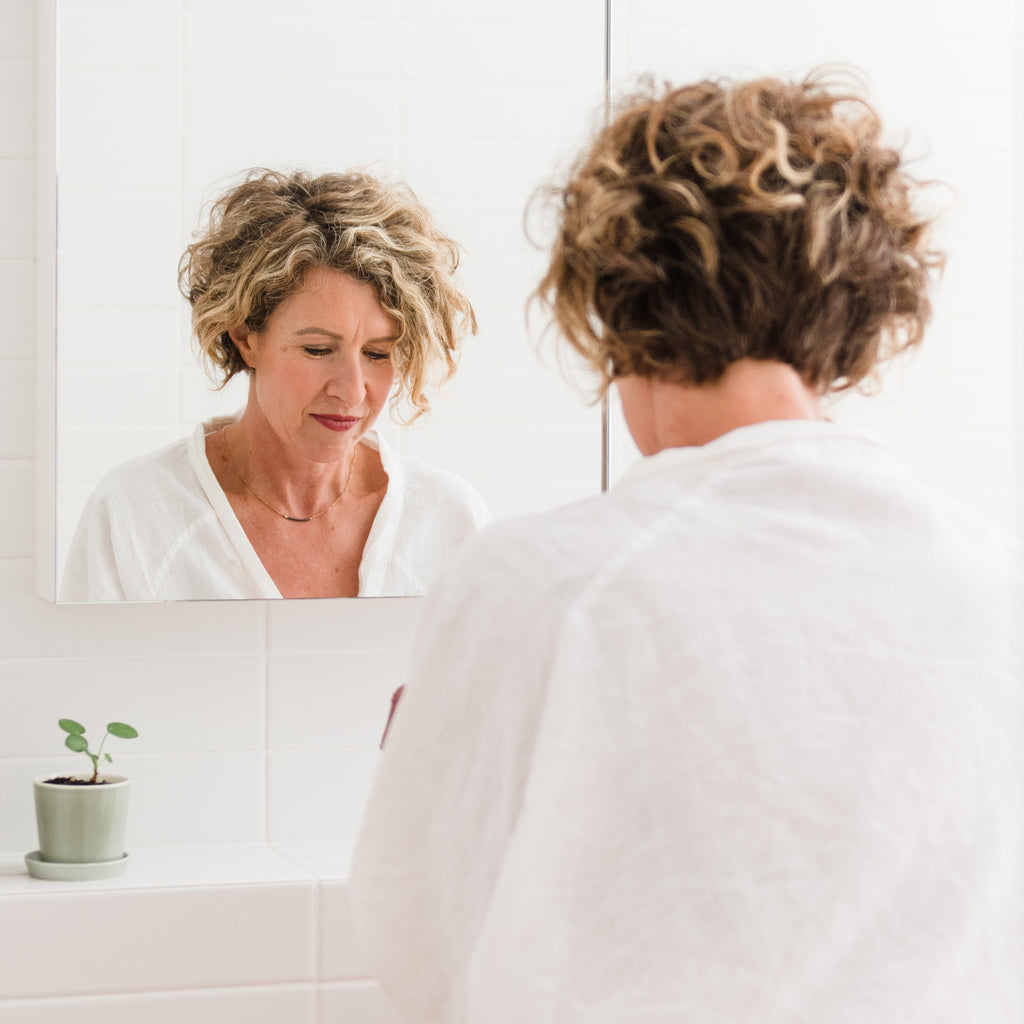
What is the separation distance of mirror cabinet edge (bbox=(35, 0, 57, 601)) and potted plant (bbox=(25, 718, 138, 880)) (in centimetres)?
18

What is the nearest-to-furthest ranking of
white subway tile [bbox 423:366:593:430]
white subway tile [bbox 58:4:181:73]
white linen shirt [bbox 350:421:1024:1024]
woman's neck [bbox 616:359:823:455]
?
white linen shirt [bbox 350:421:1024:1024] → woman's neck [bbox 616:359:823:455] → white subway tile [bbox 58:4:181:73] → white subway tile [bbox 423:366:593:430]

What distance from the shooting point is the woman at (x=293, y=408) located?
4.16 feet

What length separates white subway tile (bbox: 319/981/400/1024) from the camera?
1.20 m

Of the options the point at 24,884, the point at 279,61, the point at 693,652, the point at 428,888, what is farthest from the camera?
the point at 279,61

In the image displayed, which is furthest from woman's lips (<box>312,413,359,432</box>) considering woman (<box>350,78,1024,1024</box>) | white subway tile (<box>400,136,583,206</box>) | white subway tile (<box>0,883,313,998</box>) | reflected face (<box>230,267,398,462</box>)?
woman (<box>350,78,1024,1024</box>)

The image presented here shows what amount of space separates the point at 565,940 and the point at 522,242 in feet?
2.99

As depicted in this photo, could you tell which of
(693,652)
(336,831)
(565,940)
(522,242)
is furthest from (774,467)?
(336,831)

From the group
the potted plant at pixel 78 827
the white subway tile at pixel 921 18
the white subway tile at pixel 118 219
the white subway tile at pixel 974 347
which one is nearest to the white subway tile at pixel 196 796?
the potted plant at pixel 78 827

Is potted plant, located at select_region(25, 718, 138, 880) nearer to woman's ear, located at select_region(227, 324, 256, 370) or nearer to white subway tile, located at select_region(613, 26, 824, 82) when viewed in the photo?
woman's ear, located at select_region(227, 324, 256, 370)

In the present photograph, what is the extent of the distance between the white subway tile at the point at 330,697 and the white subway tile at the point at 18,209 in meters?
0.49

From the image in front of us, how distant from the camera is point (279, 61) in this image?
1287mm

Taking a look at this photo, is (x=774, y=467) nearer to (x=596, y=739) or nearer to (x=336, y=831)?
(x=596, y=739)

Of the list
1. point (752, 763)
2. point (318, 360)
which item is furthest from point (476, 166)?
point (752, 763)

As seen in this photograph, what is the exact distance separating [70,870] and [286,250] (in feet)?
2.05
